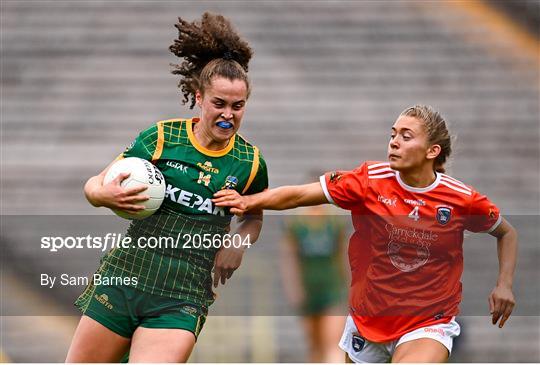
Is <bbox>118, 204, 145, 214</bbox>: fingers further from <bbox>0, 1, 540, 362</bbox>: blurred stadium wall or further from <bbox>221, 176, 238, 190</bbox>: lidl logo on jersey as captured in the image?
<bbox>0, 1, 540, 362</bbox>: blurred stadium wall

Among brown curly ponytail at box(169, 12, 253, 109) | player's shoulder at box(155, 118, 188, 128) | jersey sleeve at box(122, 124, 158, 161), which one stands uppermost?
brown curly ponytail at box(169, 12, 253, 109)

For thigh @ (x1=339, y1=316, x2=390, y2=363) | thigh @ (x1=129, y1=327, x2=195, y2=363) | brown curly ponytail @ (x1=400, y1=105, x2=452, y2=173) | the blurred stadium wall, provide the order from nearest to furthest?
thigh @ (x1=129, y1=327, x2=195, y2=363) < brown curly ponytail @ (x1=400, y1=105, x2=452, y2=173) < thigh @ (x1=339, y1=316, x2=390, y2=363) < the blurred stadium wall

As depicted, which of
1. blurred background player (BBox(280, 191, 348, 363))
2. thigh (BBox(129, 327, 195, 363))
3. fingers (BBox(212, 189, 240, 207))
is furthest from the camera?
blurred background player (BBox(280, 191, 348, 363))

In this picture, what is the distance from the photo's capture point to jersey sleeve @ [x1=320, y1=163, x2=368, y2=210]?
463 cm

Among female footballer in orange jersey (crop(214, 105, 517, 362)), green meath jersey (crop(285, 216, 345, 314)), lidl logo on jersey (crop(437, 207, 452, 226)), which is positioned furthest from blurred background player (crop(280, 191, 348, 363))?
lidl logo on jersey (crop(437, 207, 452, 226))

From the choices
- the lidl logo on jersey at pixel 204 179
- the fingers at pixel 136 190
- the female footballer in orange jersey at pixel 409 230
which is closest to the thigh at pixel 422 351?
the female footballer in orange jersey at pixel 409 230

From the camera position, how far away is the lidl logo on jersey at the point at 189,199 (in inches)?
174

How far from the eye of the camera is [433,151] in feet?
15.2

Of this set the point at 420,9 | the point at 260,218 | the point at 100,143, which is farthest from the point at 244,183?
the point at 420,9

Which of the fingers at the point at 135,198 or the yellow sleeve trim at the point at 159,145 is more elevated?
the yellow sleeve trim at the point at 159,145

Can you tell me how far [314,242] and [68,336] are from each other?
274 centimetres

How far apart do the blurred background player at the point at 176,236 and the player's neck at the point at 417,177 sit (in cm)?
74

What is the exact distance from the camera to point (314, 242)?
24.4 ft

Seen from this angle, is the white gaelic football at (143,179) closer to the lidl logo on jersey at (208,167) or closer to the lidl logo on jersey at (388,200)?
the lidl logo on jersey at (208,167)
